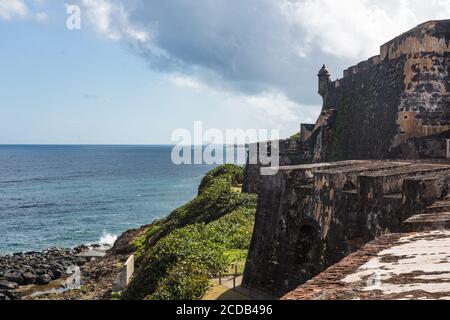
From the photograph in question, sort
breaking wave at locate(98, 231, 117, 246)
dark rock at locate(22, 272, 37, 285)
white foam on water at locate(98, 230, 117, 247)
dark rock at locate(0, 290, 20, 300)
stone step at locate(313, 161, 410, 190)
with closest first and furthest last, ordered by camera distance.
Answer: stone step at locate(313, 161, 410, 190) → dark rock at locate(0, 290, 20, 300) → dark rock at locate(22, 272, 37, 285) → white foam on water at locate(98, 230, 117, 247) → breaking wave at locate(98, 231, 117, 246)

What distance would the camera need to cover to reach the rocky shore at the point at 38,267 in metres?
34.8

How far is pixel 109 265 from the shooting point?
123 ft

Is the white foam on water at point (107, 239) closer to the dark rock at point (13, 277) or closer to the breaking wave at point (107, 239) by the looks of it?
the breaking wave at point (107, 239)

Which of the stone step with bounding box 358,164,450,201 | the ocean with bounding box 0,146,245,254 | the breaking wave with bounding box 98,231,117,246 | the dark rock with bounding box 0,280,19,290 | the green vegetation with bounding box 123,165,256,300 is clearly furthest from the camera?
the ocean with bounding box 0,146,245,254

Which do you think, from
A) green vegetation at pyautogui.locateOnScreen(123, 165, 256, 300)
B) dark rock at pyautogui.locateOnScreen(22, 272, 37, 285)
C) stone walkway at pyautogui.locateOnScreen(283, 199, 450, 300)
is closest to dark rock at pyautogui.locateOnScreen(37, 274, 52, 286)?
dark rock at pyautogui.locateOnScreen(22, 272, 37, 285)

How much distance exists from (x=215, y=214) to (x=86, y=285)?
1034 cm

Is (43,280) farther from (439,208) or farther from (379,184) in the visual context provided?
(439,208)

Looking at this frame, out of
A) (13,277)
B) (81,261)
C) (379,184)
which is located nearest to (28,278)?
(13,277)

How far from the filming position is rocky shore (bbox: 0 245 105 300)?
34.8 meters

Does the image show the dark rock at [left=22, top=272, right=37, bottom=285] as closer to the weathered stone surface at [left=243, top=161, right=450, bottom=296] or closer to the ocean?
the ocean

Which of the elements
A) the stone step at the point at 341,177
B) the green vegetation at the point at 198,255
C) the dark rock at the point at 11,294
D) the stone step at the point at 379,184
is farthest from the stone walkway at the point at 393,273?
the dark rock at the point at 11,294

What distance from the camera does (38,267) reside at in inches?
1539
